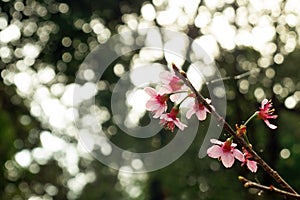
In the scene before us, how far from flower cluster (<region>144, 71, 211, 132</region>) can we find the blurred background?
256 inches

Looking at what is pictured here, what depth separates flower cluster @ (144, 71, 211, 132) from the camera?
4.89 feet

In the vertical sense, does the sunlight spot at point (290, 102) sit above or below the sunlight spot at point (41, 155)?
above

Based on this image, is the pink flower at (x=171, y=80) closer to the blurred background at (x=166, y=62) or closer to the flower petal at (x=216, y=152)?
the flower petal at (x=216, y=152)

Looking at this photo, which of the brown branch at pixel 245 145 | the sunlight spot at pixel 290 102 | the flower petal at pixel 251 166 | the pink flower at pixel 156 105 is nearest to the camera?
the brown branch at pixel 245 145

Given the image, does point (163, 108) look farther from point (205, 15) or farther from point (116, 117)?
point (116, 117)

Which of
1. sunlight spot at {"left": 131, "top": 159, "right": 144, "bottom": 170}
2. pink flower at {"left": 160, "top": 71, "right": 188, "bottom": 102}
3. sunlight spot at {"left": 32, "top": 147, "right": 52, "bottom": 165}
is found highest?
pink flower at {"left": 160, "top": 71, "right": 188, "bottom": 102}

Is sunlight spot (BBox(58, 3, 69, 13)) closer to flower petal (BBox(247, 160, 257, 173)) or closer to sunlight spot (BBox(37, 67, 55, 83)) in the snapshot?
sunlight spot (BBox(37, 67, 55, 83))

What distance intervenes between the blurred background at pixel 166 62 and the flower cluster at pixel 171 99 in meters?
6.50

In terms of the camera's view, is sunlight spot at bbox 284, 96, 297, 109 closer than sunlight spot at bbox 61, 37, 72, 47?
Yes

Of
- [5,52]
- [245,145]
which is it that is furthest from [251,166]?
[5,52]

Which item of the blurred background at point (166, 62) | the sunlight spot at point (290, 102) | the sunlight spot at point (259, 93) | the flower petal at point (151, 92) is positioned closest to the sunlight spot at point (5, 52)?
the blurred background at point (166, 62)

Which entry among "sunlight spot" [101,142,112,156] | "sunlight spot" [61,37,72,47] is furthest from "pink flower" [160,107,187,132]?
"sunlight spot" [101,142,112,156]

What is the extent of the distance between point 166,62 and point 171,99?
7119 millimetres

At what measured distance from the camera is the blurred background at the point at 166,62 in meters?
8.86
